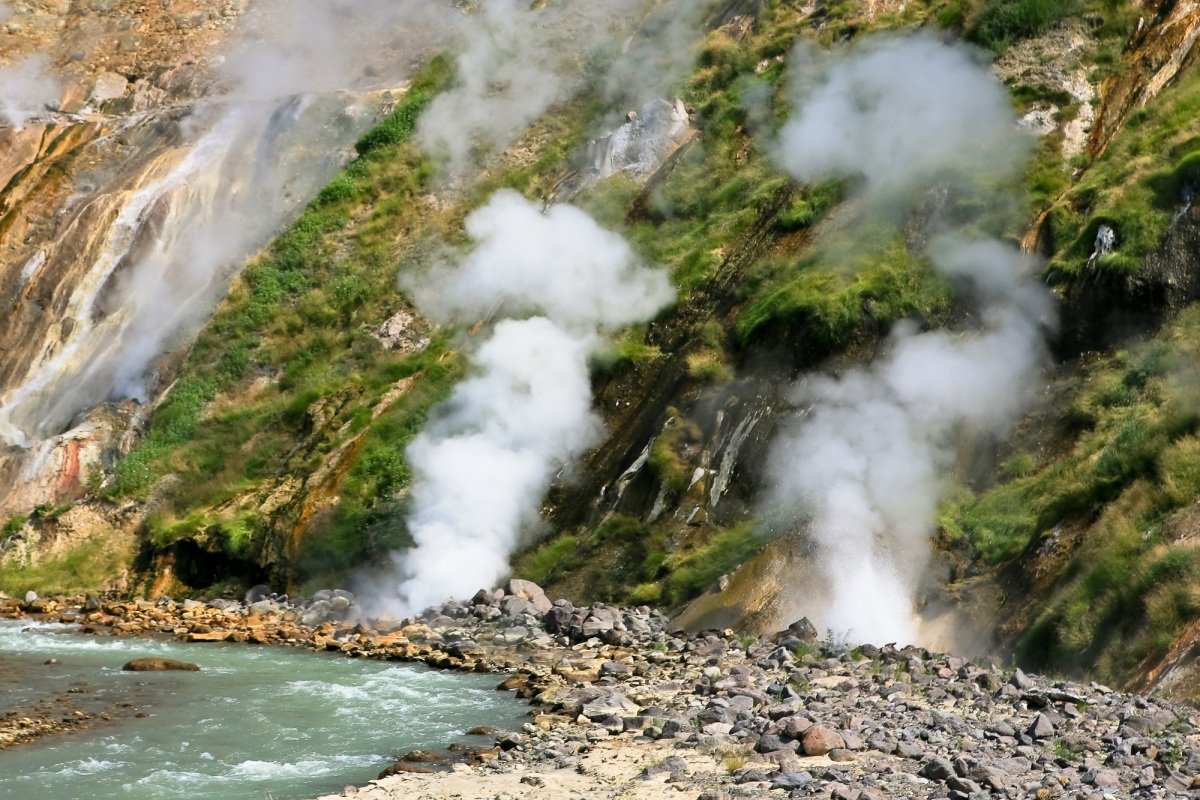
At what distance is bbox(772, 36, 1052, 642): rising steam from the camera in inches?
658

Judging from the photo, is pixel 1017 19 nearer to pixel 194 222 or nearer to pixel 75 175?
pixel 194 222

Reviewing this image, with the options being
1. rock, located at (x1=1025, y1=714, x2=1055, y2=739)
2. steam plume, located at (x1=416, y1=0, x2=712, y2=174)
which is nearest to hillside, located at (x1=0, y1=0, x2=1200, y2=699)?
steam plume, located at (x1=416, y1=0, x2=712, y2=174)

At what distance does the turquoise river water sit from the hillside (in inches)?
157

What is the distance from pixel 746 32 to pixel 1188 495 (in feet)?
63.1

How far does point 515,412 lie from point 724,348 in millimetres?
3800

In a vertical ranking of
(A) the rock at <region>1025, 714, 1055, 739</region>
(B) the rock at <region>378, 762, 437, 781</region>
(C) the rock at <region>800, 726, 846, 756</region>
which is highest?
(A) the rock at <region>1025, 714, 1055, 739</region>

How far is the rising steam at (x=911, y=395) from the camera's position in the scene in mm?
16719

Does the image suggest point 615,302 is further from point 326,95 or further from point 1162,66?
point 326,95

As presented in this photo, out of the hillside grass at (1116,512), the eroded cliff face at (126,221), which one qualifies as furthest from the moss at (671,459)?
the eroded cliff face at (126,221)

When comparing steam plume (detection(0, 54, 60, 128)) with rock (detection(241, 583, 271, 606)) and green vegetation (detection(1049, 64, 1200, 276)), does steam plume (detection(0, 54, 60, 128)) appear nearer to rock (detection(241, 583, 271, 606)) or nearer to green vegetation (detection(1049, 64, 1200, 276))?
rock (detection(241, 583, 271, 606))

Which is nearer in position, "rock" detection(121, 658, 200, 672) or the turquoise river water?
the turquoise river water

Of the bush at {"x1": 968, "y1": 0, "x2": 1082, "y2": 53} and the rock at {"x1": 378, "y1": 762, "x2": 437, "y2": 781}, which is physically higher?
the bush at {"x1": 968, "y1": 0, "x2": 1082, "y2": 53}

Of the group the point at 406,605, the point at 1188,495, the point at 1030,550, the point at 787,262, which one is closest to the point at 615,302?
the point at 787,262

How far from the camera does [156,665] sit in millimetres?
16891
